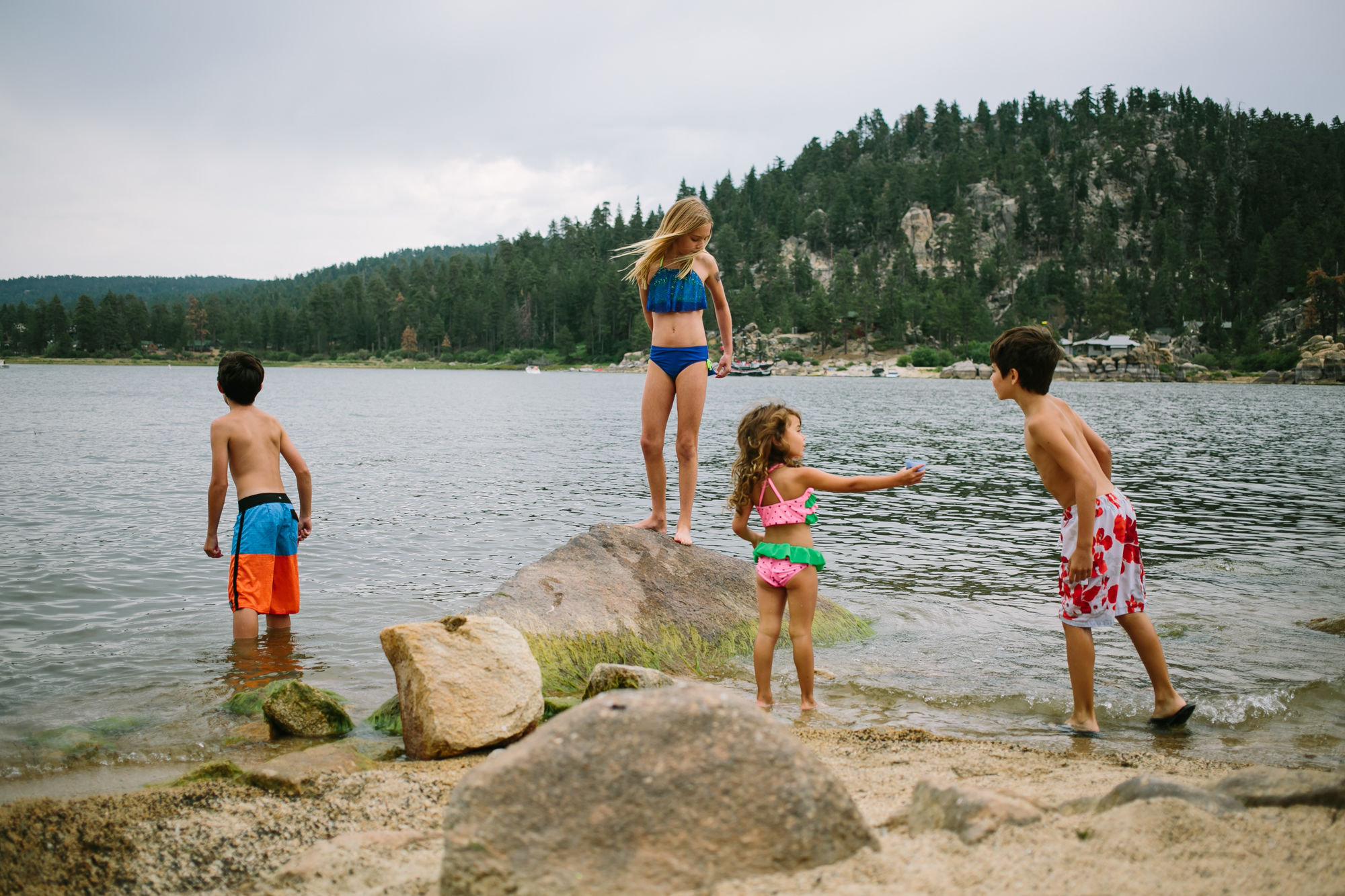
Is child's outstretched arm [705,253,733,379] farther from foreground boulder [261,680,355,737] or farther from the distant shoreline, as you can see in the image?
the distant shoreline

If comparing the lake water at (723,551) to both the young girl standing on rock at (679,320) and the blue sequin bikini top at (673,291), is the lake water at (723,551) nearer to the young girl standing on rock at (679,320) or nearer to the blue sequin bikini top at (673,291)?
the young girl standing on rock at (679,320)

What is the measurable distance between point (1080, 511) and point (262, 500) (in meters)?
5.73

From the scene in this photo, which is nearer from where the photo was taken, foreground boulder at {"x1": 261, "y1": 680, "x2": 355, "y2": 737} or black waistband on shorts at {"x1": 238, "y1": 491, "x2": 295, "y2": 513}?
foreground boulder at {"x1": 261, "y1": 680, "x2": 355, "y2": 737}

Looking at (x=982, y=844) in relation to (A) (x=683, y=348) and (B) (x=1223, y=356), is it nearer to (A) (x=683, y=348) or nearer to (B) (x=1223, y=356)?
(A) (x=683, y=348)

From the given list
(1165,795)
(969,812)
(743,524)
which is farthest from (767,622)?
(1165,795)

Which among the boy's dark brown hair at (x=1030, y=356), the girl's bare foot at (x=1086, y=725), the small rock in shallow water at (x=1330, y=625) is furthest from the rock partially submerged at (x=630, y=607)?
the small rock in shallow water at (x=1330, y=625)

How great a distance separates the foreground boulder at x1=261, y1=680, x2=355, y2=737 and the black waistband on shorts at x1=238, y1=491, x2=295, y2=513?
169cm

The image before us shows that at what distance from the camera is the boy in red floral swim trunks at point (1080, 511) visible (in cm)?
A: 497

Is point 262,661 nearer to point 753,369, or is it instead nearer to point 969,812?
point 969,812

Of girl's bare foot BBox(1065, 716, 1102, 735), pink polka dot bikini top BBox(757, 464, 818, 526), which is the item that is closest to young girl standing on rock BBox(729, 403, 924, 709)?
pink polka dot bikini top BBox(757, 464, 818, 526)

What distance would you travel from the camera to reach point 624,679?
16.6ft

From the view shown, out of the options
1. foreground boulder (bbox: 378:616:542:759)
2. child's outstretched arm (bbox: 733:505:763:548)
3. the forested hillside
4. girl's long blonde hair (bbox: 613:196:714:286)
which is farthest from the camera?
the forested hillside

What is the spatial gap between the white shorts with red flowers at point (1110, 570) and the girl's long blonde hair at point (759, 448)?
1.75m

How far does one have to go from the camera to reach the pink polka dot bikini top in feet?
17.3
